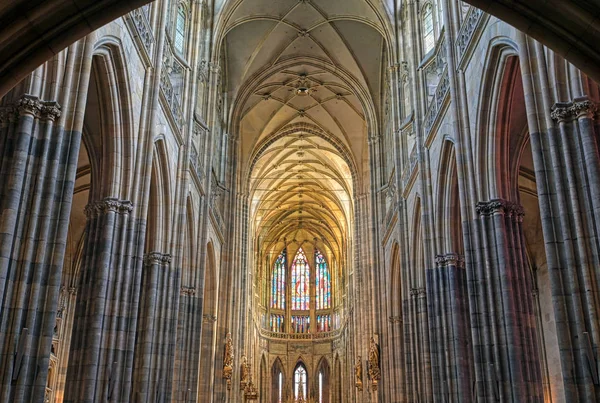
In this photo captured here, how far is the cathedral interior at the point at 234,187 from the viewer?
9961 mm

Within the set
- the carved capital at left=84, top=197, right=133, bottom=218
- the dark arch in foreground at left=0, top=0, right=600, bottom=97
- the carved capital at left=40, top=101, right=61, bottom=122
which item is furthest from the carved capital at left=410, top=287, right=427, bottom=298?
the carved capital at left=40, top=101, right=61, bottom=122

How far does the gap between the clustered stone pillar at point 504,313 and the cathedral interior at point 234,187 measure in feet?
0.16

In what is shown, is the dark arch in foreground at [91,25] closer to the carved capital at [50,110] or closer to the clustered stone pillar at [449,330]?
the carved capital at [50,110]

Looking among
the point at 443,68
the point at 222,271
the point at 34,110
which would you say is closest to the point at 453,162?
the point at 443,68

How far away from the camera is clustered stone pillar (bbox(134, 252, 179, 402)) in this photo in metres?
17.4

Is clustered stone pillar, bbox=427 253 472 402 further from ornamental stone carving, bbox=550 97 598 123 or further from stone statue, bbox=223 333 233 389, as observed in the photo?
stone statue, bbox=223 333 233 389

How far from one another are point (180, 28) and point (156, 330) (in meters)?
11.2

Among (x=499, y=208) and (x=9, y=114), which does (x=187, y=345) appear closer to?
(x=499, y=208)

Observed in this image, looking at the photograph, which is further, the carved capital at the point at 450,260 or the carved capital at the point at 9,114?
the carved capital at the point at 450,260

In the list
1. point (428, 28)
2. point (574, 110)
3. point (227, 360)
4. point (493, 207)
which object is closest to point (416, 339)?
point (493, 207)

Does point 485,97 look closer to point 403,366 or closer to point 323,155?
point 403,366

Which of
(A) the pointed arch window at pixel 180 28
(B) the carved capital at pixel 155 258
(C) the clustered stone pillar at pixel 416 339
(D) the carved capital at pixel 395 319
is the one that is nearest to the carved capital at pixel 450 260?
(C) the clustered stone pillar at pixel 416 339

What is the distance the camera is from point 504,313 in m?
13.9

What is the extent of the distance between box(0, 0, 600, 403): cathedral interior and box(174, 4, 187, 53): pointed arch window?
0.11m
